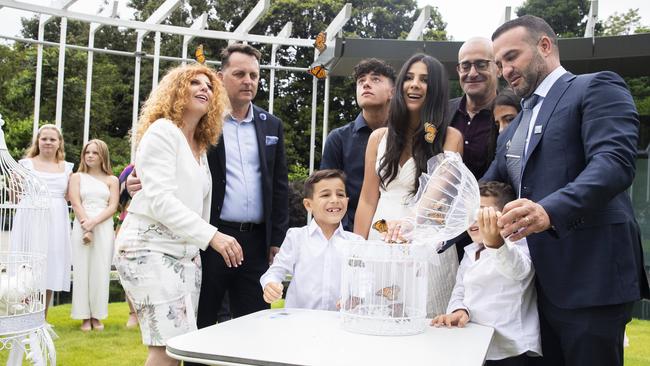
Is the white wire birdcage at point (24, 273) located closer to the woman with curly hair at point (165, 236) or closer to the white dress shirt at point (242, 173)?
the woman with curly hair at point (165, 236)

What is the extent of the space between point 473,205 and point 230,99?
1.88 meters

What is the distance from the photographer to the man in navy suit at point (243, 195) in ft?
11.2

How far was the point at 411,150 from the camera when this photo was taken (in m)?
3.08

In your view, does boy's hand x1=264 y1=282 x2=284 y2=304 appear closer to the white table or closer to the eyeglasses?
the white table

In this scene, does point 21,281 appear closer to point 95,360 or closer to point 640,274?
point 95,360

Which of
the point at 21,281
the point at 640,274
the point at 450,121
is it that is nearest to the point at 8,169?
the point at 21,281

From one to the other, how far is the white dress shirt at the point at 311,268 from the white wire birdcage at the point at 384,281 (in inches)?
23.4

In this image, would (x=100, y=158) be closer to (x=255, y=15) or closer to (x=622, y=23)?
(x=255, y=15)

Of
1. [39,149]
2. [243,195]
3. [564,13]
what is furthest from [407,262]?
[564,13]

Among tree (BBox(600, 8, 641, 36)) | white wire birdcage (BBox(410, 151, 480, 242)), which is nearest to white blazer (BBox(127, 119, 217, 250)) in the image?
white wire birdcage (BBox(410, 151, 480, 242))

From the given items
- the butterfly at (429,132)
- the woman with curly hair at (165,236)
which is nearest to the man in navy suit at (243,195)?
the woman with curly hair at (165,236)

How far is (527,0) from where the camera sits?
78.2 ft

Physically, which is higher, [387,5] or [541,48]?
[387,5]

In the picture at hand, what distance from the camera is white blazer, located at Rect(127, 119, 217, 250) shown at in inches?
104
